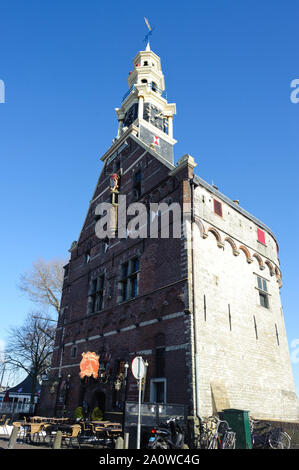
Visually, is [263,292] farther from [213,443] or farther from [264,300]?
[213,443]

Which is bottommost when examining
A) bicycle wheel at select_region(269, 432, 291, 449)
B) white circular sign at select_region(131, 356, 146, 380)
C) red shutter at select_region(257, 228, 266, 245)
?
bicycle wheel at select_region(269, 432, 291, 449)

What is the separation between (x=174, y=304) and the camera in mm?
14227

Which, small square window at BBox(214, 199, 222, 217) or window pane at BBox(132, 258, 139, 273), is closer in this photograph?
small square window at BBox(214, 199, 222, 217)

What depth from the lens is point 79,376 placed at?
1958cm

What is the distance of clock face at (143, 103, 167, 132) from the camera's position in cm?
2800

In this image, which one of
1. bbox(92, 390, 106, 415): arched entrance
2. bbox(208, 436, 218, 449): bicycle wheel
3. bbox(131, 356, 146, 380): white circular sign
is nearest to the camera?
bbox(131, 356, 146, 380): white circular sign

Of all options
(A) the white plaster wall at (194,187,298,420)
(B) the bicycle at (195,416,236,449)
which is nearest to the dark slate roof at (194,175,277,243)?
(A) the white plaster wall at (194,187,298,420)

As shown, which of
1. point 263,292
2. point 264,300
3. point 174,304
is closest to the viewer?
point 174,304

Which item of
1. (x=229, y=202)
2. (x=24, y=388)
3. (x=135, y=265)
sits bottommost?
(x=24, y=388)

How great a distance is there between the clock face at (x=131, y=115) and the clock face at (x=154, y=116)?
35.9 inches

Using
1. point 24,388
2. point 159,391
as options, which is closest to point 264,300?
point 159,391

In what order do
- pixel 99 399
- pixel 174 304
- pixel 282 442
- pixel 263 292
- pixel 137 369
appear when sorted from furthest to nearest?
pixel 263 292
pixel 99 399
pixel 174 304
pixel 282 442
pixel 137 369

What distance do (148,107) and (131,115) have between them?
167cm

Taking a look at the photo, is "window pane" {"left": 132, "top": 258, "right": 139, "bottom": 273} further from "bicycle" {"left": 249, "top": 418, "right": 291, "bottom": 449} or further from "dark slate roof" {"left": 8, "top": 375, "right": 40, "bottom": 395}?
"dark slate roof" {"left": 8, "top": 375, "right": 40, "bottom": 395}
